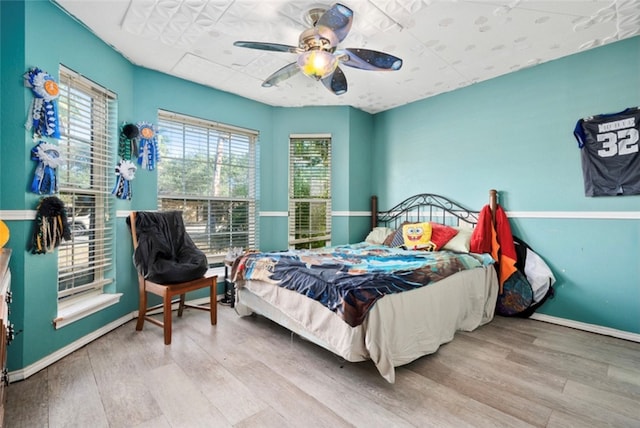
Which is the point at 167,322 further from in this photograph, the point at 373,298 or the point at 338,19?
the point at 338,19

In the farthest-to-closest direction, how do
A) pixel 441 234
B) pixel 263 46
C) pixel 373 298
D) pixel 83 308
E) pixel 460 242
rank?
1. pixel 441 234
2. pixel 460 242
3. pixel 83 308
4. pixel 263 46
5. pixel 373 298

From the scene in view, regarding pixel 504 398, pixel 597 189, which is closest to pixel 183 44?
pixel 504 398

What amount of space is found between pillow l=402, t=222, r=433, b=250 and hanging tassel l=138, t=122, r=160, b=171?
2.94m

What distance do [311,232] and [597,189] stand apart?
3146 mm

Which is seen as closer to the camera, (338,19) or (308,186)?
(338,19)

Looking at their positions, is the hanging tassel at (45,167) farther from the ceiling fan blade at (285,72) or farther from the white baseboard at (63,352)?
the ceiling fan blade at (285,72)

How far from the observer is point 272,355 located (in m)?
2.19

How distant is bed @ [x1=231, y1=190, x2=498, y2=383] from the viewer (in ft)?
5.74

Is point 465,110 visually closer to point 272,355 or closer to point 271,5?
point 271,5

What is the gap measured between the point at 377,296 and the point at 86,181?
268 cm

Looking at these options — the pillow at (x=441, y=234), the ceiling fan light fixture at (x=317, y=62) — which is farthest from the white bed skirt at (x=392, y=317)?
the ceiling fan light fixture at (x=317, y=62)

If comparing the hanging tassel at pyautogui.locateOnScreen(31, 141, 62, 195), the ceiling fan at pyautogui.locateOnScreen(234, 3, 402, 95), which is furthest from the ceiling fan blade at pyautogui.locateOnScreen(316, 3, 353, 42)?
the hanging tassel at pyautogui.locateOnScreen(31, 141, 62, 195)

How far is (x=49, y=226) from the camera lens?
6.61ft

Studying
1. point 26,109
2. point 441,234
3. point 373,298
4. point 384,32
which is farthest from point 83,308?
point 441,234
